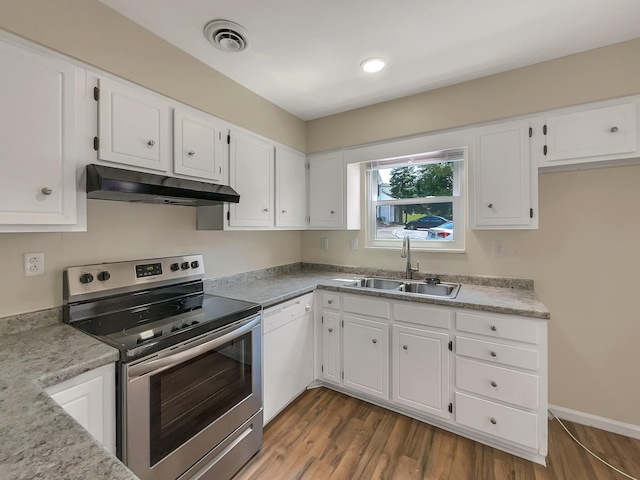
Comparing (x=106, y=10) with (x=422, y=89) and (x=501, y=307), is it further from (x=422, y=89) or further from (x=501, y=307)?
(x=501, y=307)

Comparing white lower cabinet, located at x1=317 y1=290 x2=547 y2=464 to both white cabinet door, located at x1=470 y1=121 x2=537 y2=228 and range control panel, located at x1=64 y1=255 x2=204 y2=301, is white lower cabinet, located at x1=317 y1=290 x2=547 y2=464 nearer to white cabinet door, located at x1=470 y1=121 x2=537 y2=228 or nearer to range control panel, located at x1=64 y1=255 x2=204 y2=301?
white cabinet door, located at x1=470 y1=121 x2=537 y2=228

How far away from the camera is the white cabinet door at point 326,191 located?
2.81 metres

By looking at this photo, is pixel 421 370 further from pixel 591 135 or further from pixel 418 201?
pixel 591 135

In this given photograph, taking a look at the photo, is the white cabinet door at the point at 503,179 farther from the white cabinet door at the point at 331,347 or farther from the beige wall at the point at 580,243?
the white cabinet door at the point at 331,347

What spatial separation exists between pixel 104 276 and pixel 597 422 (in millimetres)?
3343

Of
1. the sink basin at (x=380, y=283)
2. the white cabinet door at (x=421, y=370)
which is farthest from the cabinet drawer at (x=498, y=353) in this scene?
the sink basin at (x=380, y=283)

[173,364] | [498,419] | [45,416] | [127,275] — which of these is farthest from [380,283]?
[45,416]

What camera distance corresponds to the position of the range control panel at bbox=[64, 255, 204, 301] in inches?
59.5

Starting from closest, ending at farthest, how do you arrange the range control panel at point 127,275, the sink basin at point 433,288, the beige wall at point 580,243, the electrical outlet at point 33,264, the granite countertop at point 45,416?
the granite countertop at point 45,416 → the electrical outlet at point 33,264 → the range control panel at point 127,275 → the beige wall at point 580,243 → the sink basin at point 433,288

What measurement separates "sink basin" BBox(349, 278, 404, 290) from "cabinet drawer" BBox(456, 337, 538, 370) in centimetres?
75

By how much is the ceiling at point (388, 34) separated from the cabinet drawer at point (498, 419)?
2.23 meters

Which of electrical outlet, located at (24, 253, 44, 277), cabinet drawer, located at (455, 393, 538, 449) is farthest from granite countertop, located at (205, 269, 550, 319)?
electrical outlet, located at (24, 253, 44, 277)

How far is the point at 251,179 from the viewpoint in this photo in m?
2.32

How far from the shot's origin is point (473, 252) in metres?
2.39
